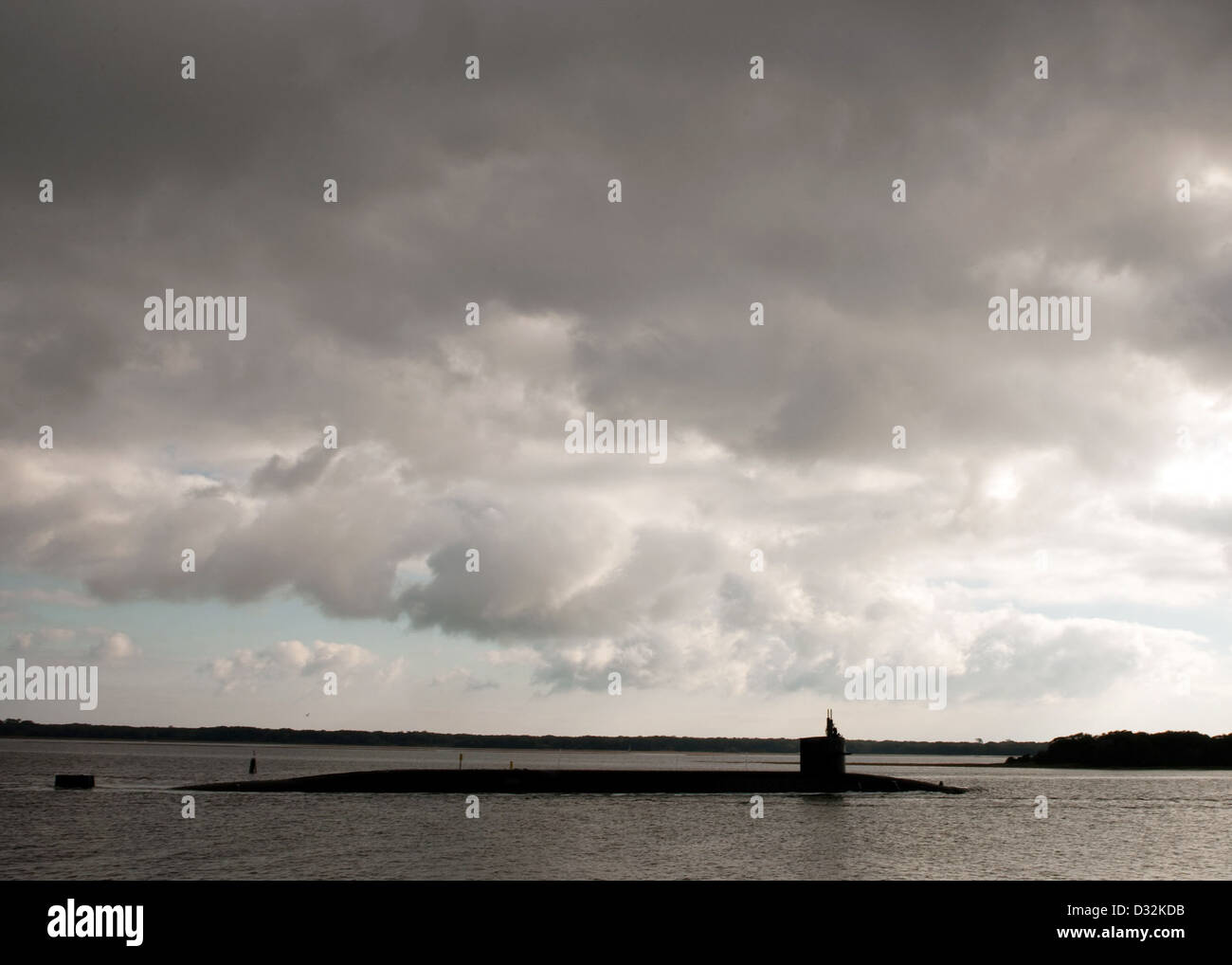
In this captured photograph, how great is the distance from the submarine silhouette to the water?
2.27 meters

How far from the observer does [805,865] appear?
37.7 metres

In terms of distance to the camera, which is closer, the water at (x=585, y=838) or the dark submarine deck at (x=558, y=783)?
the water at (x=585, y=838)

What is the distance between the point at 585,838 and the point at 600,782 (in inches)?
1271

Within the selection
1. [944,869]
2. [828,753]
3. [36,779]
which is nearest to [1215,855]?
[944,869]

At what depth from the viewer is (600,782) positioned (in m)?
75.5

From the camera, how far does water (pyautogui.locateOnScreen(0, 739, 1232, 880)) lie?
118 feet

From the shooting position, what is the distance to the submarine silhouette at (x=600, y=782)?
69.5 meters

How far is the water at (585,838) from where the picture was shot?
3584cm

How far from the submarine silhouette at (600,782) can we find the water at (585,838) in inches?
89.2

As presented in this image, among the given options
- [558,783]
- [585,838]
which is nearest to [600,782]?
[558,783]

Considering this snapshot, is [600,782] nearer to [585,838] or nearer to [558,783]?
[558,783]

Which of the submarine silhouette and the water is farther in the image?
the submarine silhouette
